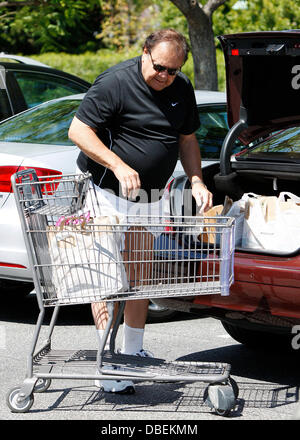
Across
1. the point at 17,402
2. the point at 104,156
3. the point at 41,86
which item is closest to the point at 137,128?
the point at 104,156

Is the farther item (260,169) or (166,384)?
(260,169)

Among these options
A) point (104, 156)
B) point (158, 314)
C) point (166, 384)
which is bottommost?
point (158, 314)

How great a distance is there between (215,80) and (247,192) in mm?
5079

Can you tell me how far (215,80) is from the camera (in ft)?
31.6

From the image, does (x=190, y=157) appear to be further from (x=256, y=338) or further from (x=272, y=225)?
(x=256, y=338)

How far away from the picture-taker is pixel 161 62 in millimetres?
3877

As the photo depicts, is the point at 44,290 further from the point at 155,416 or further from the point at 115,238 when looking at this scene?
the point at 155,416

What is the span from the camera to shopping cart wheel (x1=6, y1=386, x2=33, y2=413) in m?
3.81

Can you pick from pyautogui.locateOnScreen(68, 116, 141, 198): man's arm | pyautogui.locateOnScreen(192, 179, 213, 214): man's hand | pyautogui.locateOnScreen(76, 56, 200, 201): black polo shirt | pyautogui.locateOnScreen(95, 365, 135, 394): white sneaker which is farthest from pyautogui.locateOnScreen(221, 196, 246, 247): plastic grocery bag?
pyautogui.locateOnScreen(95, 365, 135, 394): white sneaker

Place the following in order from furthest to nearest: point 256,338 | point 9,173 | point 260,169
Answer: point 9,173, point 256,338, point 260,169

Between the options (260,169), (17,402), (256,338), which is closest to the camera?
(17,402)

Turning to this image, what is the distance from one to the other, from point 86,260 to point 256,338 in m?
1.67

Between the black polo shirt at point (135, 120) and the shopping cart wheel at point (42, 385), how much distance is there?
42.3 inches
